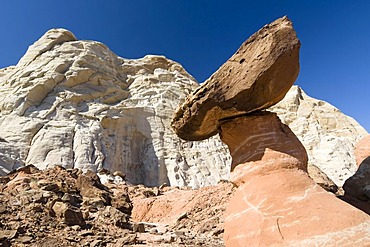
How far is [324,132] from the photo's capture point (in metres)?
30.2

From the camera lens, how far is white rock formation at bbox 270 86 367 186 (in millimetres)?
26312

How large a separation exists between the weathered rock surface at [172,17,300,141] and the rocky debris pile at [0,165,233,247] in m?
3.26

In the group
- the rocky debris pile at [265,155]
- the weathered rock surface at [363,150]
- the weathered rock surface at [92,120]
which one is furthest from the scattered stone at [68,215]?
the weathered rock surface at [92,120]

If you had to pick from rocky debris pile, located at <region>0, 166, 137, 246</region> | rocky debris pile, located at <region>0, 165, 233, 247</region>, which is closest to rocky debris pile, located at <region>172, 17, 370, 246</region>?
rocky debris pile, located at <region>0, 165, 233, 247</region>

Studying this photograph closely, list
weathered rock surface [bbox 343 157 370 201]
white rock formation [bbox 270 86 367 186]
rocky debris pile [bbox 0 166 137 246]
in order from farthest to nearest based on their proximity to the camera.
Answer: white rock formation [bbox 270 86 367 186]
rocky debris pile [bbox 0 166 137 246]
weathered rock surface [bbox 343 157 370 201]

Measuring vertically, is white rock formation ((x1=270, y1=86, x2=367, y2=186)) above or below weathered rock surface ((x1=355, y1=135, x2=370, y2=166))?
above

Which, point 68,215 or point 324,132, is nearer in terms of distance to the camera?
point 68,215

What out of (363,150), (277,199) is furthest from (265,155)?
(363,150)

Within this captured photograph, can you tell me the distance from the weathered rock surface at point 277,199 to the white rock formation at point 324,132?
76.3ft

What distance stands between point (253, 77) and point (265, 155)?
1.01 metres

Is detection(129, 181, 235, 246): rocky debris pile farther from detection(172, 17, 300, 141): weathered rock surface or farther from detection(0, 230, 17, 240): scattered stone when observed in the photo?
detection(172, 17, 300, 141): weathered rock surface

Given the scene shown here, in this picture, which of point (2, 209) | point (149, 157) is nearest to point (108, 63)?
point (149, 157)

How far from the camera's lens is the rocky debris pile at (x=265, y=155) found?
9.55 ft

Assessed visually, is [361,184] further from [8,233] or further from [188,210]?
[188,210]
